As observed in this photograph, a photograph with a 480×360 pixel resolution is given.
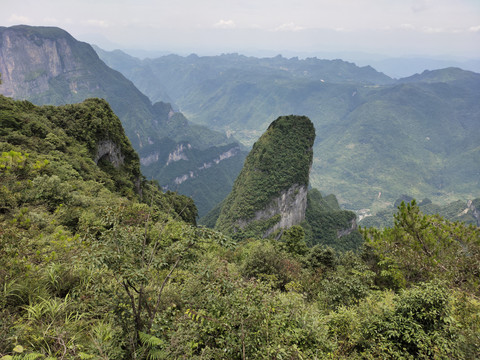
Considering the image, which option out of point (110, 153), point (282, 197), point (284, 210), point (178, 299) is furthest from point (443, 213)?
point (178, 299)

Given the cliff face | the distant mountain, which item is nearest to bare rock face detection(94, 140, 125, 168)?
the cliff face

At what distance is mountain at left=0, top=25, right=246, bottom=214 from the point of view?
154 meters

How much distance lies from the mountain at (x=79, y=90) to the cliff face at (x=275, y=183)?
7817 centimetres

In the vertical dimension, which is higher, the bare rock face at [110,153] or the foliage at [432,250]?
the bare rock face at [110,153]

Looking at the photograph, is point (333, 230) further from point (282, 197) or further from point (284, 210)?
point (282, 197)

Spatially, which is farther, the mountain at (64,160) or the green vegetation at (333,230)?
the green vegetation at (333,230)

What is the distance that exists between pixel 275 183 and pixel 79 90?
18616 centimetres

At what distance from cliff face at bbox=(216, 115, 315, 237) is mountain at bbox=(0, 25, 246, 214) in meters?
78.2

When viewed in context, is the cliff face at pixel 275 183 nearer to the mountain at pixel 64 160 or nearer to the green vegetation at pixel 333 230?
the green vegetation at pixel 333 230

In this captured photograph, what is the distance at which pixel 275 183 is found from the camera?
181ft

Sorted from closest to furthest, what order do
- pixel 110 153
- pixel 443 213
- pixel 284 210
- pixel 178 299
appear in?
pixel 178 299
pixel 110 153
pixel 284 210
pixel 443 213

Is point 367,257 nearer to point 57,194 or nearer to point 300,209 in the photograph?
point 57,194

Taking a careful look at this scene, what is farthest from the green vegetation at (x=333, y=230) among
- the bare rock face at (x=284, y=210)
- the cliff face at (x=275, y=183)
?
the bare rock face at (x=284, y=210)

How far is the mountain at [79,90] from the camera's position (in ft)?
504
